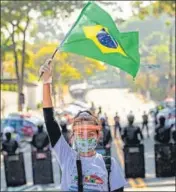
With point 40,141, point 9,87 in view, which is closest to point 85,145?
point 40,141

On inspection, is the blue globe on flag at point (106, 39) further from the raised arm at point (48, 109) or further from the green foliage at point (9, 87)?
the green foliage at point (9, 87)

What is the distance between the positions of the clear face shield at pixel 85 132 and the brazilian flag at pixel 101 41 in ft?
2.99

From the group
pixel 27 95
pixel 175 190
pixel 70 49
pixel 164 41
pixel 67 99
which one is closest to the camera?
pixel 70 49

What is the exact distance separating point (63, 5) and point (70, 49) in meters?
28.3

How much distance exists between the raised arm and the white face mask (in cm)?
26

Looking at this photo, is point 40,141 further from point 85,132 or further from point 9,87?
point 9,87

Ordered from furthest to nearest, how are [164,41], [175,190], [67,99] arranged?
1. [164,41]
2. [67,99]
3. [175,190]

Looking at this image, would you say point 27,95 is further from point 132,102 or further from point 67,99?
point 132,102

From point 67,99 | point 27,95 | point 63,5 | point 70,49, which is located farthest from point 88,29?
point 67,99

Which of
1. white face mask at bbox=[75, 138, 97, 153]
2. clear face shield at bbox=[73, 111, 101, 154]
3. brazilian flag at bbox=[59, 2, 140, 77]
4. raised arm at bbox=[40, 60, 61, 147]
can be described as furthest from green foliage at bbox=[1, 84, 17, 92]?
white face mask at bbox=[75, 138, 97, 153]

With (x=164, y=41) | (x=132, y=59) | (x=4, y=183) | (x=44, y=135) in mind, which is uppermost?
(x=164, y=41)

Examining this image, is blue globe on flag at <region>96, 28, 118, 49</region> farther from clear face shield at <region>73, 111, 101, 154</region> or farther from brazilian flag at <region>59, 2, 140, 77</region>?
clear face shield at <region>73, 111, 101, 154</region>

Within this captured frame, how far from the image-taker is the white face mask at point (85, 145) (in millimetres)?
4398

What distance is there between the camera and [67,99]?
6806cm
